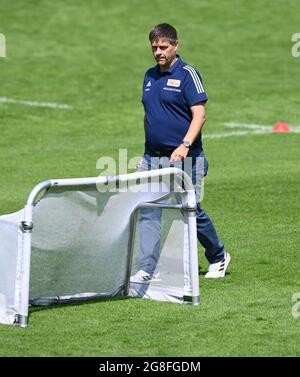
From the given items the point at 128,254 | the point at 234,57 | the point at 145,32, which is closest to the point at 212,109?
the point at 234,57

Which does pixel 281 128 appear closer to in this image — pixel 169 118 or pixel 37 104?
pixel 37 104

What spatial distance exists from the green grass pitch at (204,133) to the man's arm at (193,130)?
1.22 meters

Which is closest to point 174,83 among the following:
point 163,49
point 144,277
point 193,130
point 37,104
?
point 163,49

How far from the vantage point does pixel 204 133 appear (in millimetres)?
20922

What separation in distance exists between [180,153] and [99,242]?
1038mm

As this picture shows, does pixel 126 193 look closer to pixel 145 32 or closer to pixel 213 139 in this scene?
pixel 213 139

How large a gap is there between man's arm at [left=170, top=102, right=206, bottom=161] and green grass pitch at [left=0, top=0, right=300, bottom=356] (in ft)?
4.01

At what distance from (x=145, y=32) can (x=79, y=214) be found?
22.5 m

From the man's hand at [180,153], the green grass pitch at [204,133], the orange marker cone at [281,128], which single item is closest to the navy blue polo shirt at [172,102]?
the man's hand at [180,153]

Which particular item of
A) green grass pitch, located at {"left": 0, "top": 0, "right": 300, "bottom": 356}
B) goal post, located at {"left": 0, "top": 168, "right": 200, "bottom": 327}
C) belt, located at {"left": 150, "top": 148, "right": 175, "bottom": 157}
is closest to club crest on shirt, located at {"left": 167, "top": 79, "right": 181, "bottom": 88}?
belt, located at {"left": 150, "top": 148, "right": 175, "bottom": 157}

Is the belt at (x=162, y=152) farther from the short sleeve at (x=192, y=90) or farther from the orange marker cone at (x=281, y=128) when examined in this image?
the orange marker cone at (x=281, y=128)

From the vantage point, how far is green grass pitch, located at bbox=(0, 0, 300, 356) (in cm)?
909

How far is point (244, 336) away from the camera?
8.95 meters

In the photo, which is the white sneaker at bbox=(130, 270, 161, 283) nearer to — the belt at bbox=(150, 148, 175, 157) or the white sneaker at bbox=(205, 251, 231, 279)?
the white sneaker at bbox=(205, 251, 231, 279)
